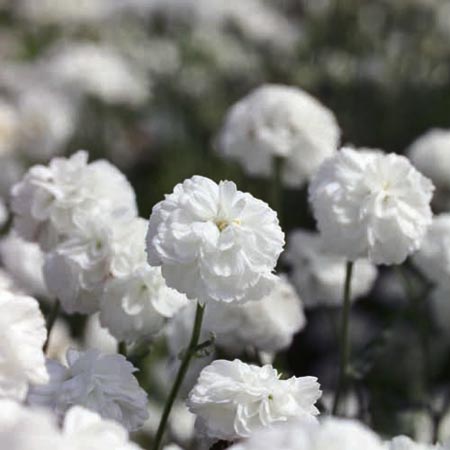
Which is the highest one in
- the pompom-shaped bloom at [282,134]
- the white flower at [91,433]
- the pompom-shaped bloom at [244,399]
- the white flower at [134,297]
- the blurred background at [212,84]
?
the white flower at [91,433]

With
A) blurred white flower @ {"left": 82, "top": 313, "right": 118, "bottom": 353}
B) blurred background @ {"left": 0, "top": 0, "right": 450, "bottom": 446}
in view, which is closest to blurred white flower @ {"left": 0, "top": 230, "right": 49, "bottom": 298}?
blurred white flower @ {"left": 82, "top": 313, "right": 118, "bottom": 353}

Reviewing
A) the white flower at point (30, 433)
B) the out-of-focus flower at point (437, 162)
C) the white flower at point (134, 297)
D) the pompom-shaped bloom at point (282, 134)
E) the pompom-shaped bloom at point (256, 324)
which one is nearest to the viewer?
the white flower at point (30, 433)

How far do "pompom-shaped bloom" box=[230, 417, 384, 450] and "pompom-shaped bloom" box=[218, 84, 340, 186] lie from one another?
4.40ft

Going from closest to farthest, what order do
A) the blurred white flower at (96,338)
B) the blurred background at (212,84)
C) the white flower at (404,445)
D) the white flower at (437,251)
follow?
the white flower at (404,445)
the white flower at (437,251)
the blurred white flower at (96,338)
the blurred background at (212,84)

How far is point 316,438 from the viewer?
0.90 meters

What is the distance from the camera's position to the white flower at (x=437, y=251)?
2.02 m

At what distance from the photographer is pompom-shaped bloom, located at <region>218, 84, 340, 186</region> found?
226cm

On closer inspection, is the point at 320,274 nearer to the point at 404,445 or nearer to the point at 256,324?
the point at 256,324

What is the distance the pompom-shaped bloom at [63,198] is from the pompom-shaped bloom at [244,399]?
0.44 meters

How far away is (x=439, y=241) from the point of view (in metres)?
2.03

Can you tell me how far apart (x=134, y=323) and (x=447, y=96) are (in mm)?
2781

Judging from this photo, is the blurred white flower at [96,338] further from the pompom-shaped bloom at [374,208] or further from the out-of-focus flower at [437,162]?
the pompom-shaped bloom at [374,208]

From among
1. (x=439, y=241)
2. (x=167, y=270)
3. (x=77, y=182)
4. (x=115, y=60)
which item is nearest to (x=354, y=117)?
(x=115, y=60)

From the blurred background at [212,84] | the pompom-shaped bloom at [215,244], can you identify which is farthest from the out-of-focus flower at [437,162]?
the pompom-shaped bloom at [215,244]
